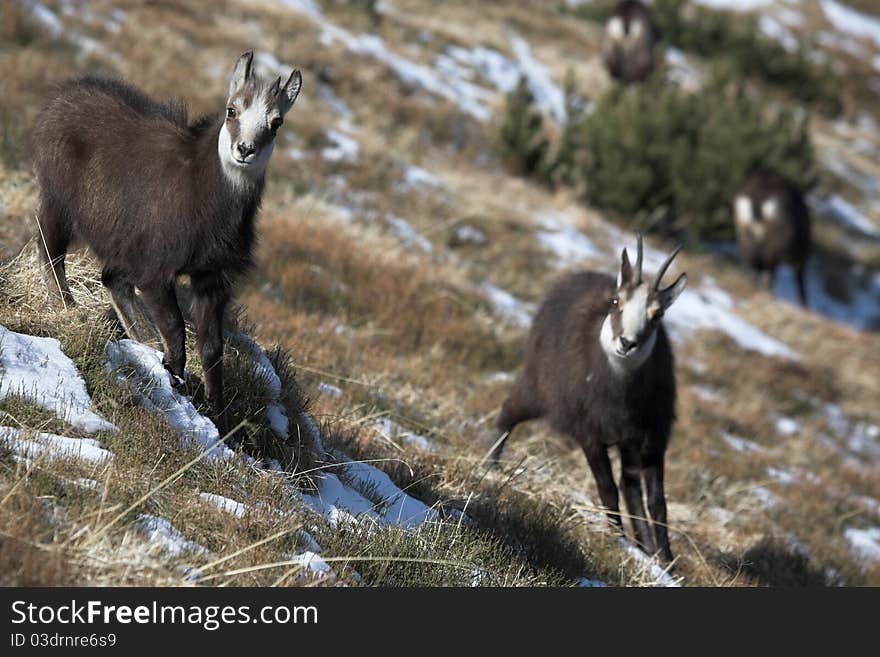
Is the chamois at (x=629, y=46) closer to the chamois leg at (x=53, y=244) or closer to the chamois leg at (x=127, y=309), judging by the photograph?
the chamois leg at (x=53, y=244)

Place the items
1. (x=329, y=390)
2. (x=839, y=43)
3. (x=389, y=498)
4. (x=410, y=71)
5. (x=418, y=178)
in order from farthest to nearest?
1. (x=839, y=43)
2. (x=410, y=71)
3. (x=418, y=178)
4. (x=329, y=390)
5. (x=389, y=498)

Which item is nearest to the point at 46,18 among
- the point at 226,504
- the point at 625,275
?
the point at 625,275

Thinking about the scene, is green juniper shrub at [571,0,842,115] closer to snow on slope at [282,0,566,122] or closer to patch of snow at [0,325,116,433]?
snow on slope at [282,0,566,122]

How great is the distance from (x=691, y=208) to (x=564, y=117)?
4.75m

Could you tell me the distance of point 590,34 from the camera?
1162 inches

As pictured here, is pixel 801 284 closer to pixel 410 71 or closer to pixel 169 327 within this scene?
pixel 410 71

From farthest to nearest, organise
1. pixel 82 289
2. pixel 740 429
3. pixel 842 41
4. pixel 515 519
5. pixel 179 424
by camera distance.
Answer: pixel 842 41
pixel 740 429
pixel 515 519
pixel 82 289
pixel 179 424

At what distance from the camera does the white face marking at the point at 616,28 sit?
2467 cm

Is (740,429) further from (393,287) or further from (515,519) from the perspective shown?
(515,519)

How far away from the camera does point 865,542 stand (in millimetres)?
9484

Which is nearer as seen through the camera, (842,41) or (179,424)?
(179,424)

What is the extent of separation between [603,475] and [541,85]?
18349 millimetres

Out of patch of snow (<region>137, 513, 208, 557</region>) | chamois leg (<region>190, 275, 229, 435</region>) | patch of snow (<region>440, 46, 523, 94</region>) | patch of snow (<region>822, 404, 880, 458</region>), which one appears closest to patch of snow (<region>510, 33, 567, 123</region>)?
patch of snow (<region>440, 46, 523, 94</region>)

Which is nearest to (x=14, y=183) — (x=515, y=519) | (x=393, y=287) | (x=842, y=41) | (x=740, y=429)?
(x=393, y=287)
